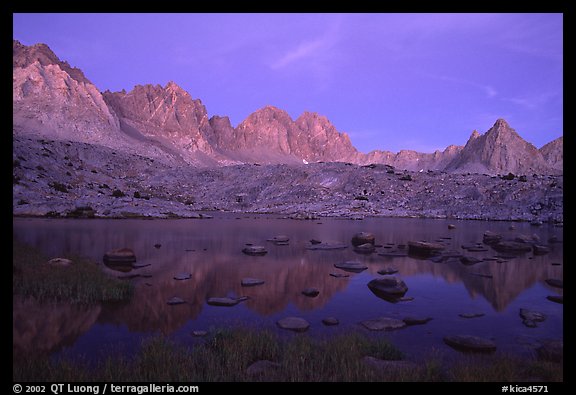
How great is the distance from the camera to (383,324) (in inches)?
522

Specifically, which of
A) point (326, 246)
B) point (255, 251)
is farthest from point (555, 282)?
point (255, 251)

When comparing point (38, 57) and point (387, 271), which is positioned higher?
point (38, 57)

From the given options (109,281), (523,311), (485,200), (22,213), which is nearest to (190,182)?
(22,213)

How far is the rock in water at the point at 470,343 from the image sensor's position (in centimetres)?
1121

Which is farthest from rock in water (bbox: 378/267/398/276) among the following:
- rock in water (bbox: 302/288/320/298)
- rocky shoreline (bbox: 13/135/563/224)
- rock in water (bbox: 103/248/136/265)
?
rocky shoreline (bbox: 13/135/563/224)

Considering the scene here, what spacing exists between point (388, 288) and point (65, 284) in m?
14.4

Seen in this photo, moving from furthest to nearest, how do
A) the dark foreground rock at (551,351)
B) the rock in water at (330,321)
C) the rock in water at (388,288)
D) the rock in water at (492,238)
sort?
the rock in water at (492,238) < the rock in water at (388,288) < the rock in water at (330,321) < the dark foreground rock at (551,351)

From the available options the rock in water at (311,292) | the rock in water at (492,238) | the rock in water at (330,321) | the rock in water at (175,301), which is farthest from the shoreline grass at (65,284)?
the rock in water at (492,238)

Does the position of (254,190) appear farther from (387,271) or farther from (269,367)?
(269,367)

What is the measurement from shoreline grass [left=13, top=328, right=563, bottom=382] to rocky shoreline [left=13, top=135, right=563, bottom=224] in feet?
178

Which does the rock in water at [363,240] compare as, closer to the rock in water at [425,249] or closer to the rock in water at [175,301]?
the rock in water at [425,249]

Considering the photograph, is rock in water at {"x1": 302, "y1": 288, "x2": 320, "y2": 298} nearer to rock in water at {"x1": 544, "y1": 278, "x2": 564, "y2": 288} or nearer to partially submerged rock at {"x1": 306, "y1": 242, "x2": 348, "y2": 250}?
rock in water at {"x1": 544, "y1": 278, "x2": 564, "y2": 288}

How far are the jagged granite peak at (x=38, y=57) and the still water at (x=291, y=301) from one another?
571 ft
